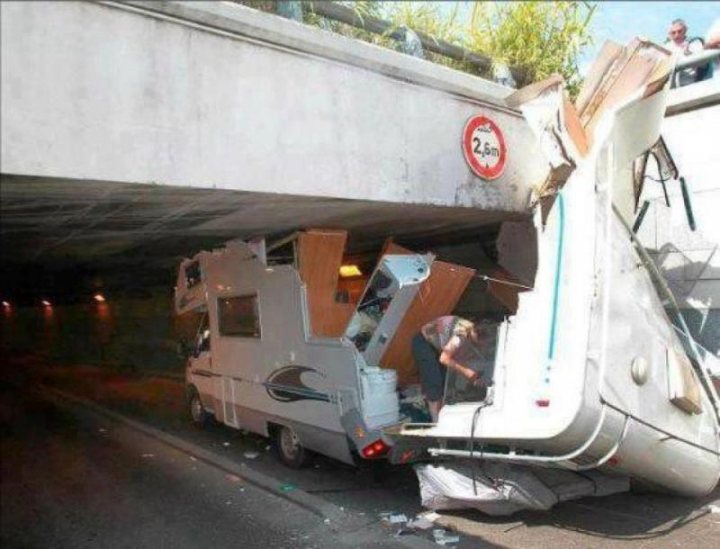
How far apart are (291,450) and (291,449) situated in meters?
0.01

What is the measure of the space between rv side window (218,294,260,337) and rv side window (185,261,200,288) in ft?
3.01

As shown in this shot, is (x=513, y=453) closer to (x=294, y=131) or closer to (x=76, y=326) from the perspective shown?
(x=294, y=131)

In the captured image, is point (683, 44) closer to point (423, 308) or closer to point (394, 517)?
point (423, 308)

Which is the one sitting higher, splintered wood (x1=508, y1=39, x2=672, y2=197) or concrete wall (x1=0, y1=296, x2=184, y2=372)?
splintered wood (x1=508, y1=39, x2=672, y2=197)

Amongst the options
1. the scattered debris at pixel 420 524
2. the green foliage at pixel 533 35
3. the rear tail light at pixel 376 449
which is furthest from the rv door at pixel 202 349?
the green foliage at pixel 533 35

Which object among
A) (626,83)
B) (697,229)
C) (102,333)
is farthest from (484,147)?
(102,333)

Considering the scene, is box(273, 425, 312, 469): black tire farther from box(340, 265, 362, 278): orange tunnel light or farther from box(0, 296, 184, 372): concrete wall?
box(0, 296, 184, 372): concrete wall

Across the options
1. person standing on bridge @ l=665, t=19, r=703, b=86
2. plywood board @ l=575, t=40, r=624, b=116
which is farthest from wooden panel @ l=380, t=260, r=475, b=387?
person standing on bridge @ l=665, t=19, r=703, b=86

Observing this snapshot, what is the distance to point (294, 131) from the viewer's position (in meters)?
5.32

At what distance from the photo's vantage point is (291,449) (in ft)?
26.2

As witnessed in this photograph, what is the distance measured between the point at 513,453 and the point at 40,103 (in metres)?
4.13

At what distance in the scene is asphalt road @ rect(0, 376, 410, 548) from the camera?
19.8 ft

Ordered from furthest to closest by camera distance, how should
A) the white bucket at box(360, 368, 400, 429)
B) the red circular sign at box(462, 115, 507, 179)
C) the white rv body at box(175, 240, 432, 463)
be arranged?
the red circular sign at box(462, 115, 507, 179)
the white rv body at box(175, 240, 432, 463)
the white bucket at box(360, 368, 400, 429)

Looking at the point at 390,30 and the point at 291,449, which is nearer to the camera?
the point at 390,30
